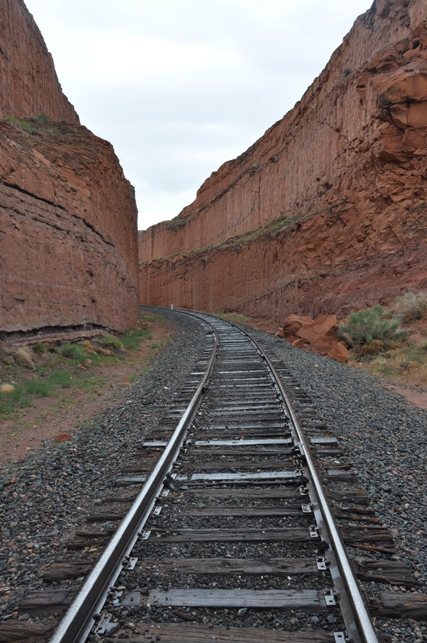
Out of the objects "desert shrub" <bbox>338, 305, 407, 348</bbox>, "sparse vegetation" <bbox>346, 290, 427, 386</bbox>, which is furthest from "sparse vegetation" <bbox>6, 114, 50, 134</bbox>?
"sparse vegetation" <bbox>346, 290, 427, 386</bbox>

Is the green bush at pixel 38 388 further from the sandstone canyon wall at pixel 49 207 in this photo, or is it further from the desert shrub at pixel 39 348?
the desert shrub at pixel 39 348

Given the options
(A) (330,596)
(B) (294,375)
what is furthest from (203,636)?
(B) (294,375)

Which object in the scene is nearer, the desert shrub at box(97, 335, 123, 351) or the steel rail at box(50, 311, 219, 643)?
the steel rail at box(50, 311, 219, 643)

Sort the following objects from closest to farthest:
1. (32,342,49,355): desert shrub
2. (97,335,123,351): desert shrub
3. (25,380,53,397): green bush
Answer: (25,380,53,397): green bush → (32,342,49,355): desert shrub → (97,335,123,351): desert shrub

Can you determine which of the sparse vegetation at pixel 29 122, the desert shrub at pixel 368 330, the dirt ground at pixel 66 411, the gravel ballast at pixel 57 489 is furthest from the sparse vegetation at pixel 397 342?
the sparse vegetation at pixel 29 122

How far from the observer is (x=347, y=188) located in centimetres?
2358

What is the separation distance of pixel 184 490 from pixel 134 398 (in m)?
4.73

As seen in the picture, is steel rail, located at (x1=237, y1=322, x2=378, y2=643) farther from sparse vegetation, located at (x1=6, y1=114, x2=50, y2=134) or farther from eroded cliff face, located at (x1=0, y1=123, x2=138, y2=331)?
sparse vegetation, located at (x1=6, y1=114, x2=50, y2=134)

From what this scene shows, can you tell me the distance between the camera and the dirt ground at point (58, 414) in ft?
20.8

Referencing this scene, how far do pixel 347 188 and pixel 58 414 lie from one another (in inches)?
818

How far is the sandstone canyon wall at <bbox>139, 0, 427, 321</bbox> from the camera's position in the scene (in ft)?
64.5

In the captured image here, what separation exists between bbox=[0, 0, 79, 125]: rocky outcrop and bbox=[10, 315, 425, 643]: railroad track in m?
13.6

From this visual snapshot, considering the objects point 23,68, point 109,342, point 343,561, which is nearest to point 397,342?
point 109,342

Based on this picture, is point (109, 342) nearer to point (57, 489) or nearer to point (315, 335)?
point (315, 335)
